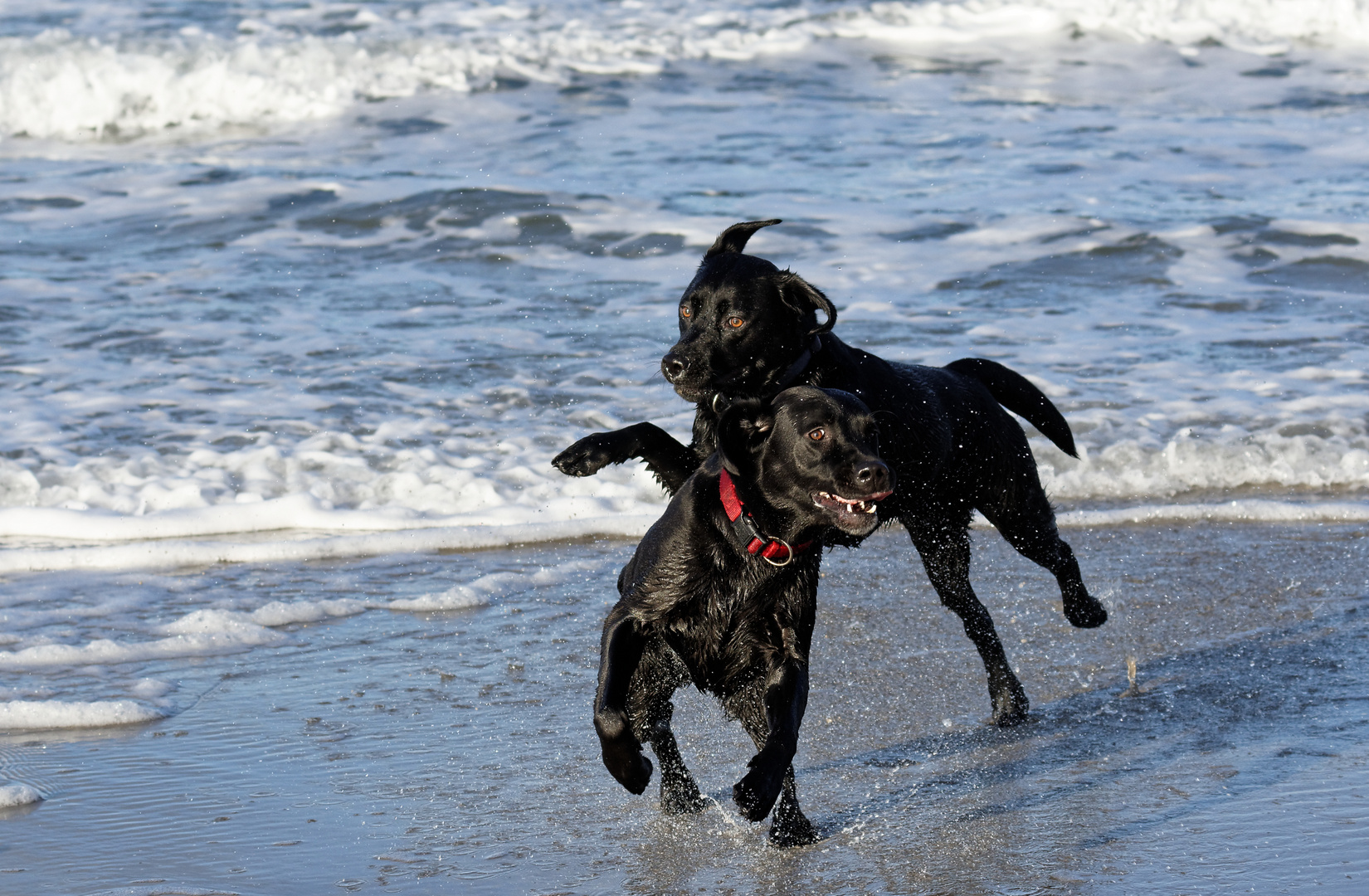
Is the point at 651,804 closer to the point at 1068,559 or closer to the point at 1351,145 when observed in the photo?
the point at 1068,559

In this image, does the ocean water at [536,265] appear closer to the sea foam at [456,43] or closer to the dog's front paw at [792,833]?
the sea foam at [456,43]

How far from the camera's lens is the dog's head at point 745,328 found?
4.61 m

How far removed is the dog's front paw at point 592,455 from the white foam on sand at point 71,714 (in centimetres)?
146

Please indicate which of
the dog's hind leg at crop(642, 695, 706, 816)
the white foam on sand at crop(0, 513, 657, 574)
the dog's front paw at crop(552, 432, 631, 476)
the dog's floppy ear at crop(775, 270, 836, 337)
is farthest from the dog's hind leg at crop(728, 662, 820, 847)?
the white foam on sand at crop(0, 513, 657, 574)

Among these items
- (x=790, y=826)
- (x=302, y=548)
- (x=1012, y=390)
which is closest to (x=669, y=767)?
(x=790, y=826)

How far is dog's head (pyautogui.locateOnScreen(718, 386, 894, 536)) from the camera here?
3.70 meters

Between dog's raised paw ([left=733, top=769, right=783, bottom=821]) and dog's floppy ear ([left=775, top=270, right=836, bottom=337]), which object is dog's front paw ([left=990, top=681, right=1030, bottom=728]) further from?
dog's raised paw ([left=733, top=769, right=783, bottom=821])

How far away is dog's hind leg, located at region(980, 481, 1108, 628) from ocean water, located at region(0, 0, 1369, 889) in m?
0.63

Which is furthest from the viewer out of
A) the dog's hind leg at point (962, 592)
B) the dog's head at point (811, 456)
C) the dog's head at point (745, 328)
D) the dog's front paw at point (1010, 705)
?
the dog's hind leg at point (962, 592)

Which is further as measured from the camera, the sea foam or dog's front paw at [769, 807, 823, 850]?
the sea foam

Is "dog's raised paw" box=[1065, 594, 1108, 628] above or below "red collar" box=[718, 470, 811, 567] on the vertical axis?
below

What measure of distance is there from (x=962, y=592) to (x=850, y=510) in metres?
1.53

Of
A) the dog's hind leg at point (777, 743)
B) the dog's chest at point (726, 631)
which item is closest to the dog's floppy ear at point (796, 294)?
the dog's chest at point (726, 631)

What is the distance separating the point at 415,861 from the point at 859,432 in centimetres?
152
